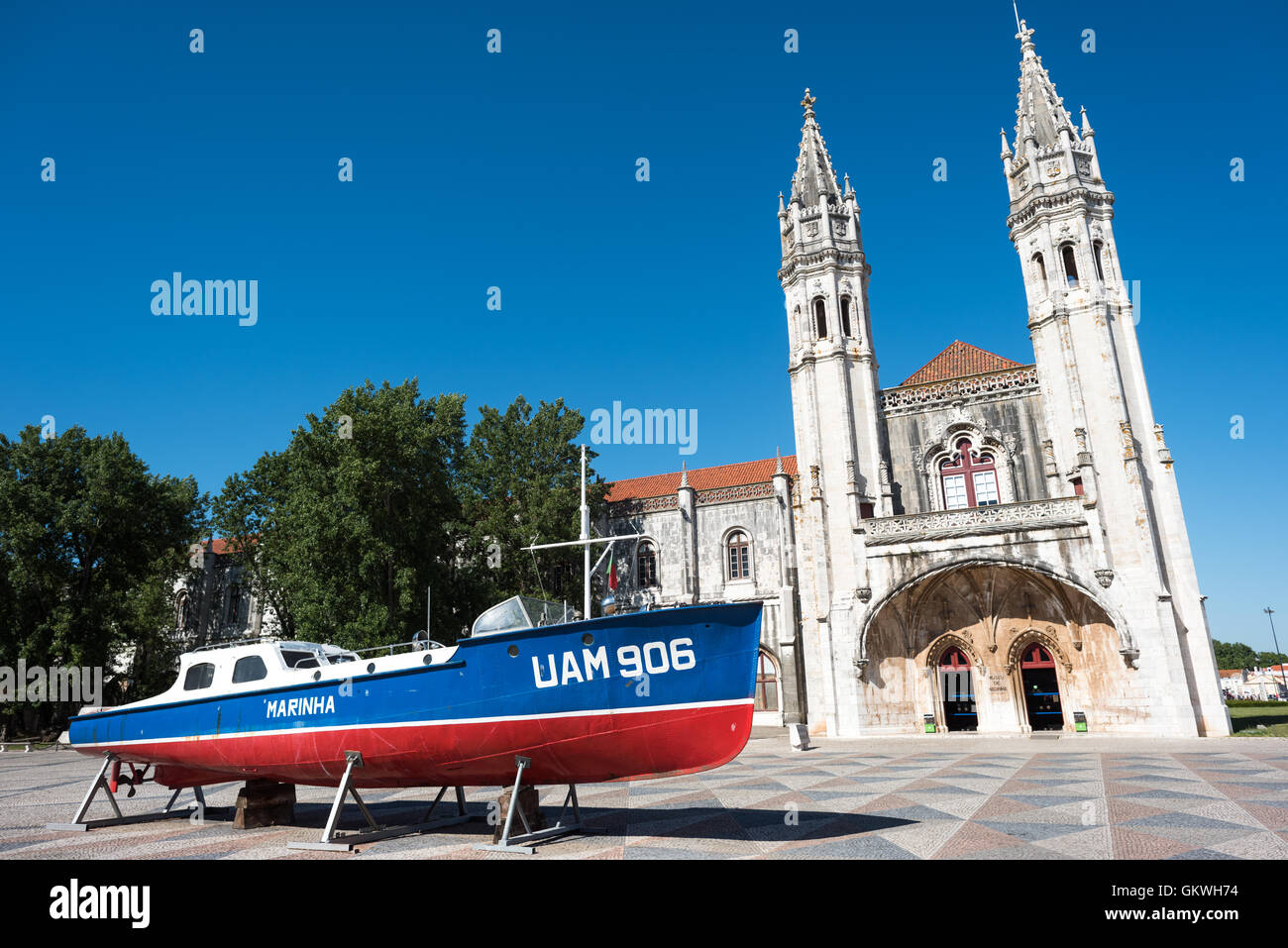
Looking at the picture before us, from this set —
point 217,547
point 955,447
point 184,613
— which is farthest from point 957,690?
point 217,547

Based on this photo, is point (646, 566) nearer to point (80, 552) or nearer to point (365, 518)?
point (365, 518)

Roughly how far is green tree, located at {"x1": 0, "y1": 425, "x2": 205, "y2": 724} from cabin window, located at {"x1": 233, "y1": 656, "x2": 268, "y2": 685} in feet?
95.6

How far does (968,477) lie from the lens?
28.5 m

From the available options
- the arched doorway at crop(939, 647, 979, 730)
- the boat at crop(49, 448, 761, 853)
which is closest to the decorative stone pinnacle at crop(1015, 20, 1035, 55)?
the arched doorway at crop(939, 647, 979, 730)

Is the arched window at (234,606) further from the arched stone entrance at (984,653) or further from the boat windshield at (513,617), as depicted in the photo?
the boat windshield at (513,617)

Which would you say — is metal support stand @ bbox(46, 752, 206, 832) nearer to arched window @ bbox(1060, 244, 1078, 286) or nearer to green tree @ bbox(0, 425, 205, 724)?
green tree @ bbox(0, 425, 205, 724)

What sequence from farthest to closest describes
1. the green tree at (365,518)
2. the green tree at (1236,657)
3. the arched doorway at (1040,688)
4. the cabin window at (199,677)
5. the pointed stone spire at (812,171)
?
the green tree at (1236,657) → the pointed stone spire at (812,171) → the green tree at (365,518) → the arched doorway at (1040,688) → the cabin window at (199,677)

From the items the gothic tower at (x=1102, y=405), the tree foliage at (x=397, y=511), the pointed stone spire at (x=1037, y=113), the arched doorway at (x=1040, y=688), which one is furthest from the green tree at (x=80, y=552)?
the pointed stone spire at (x=1037, y=113)

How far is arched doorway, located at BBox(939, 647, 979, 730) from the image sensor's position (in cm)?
2584

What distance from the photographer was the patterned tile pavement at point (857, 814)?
8.11 m

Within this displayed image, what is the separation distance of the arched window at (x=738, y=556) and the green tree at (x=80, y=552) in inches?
1116

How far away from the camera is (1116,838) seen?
26.9 ft

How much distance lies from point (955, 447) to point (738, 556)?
12.1 meters
